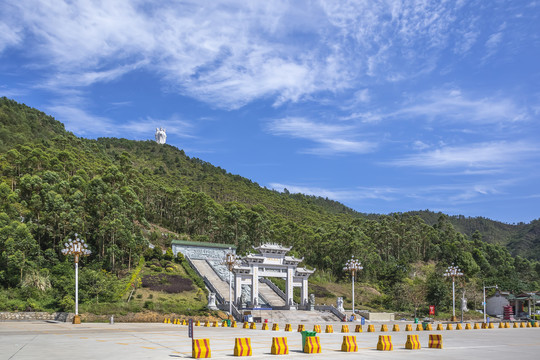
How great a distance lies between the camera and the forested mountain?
42.9 metres

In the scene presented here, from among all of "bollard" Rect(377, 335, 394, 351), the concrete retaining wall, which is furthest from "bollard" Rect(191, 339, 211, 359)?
the concrete retaining wall

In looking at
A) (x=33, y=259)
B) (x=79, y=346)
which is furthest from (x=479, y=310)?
(x=79, y=346)

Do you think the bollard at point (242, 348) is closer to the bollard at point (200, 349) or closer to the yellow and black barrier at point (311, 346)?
the bollard at point (200, 349)

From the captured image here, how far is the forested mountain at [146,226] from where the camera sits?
141 feet

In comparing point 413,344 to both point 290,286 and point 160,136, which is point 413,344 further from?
point 160,136

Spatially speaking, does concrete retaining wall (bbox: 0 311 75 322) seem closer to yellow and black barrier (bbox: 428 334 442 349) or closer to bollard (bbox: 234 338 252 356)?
bollard (bbox: 234 338 252 356)

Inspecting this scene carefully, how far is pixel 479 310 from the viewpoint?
2438 inches

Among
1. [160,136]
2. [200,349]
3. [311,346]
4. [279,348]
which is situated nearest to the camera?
[200,349]

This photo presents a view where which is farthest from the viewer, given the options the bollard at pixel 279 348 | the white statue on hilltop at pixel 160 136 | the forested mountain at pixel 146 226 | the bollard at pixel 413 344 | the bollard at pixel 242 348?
the white statue on hilltop at pixel 160 136

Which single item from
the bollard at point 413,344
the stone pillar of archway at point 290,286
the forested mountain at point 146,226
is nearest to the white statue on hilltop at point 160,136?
the forested mountain at point 146,226

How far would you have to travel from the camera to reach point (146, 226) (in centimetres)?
5384

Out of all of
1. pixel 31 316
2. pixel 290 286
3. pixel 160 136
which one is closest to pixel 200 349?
pixel 31 316

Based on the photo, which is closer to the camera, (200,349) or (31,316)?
(200,349)

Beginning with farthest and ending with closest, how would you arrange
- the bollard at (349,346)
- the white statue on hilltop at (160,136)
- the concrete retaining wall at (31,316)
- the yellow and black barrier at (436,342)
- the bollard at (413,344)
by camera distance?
the white statue on hilltop at (160,136)
the concrete retaining wall at (31,316)
the yellow and black barrier at (436,342)
the bollard at (413,344)
the bollard at (349,346)
